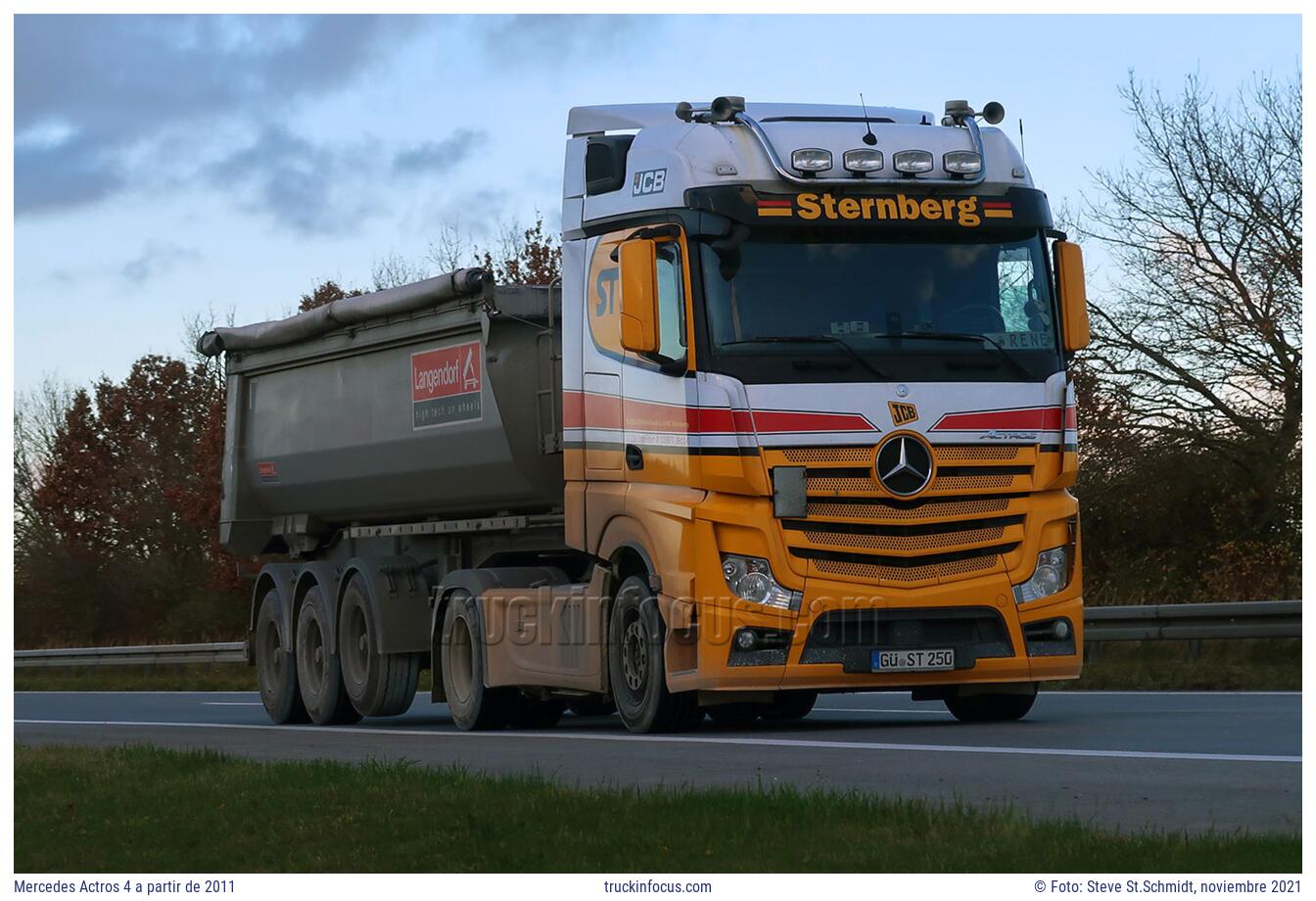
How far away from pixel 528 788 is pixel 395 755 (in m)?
3.89

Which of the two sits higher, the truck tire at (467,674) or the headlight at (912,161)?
the headlight at (912,161)

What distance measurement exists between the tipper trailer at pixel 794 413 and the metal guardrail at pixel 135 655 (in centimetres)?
1797

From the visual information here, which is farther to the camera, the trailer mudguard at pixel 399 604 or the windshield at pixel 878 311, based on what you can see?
the trailer mudguard at pixel 399 604

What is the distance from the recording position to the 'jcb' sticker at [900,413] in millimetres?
13711

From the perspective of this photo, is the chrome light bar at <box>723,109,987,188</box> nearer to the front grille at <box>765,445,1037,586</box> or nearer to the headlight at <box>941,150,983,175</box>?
the headlight at <box>941,150,983,175</box>

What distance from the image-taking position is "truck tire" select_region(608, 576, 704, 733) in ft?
46.6

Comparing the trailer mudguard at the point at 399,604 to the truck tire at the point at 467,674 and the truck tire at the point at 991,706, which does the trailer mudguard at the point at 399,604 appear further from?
the truck tire at the point at 991,706

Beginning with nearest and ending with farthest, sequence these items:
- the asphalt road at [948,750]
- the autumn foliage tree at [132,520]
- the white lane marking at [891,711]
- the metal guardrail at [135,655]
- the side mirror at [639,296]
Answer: the asphalt road at [948,750], the side mirror at [639,296], the white lane marking at [891,711], the metal guardrail at [135,655], the autumn foliage tree at [132,520]

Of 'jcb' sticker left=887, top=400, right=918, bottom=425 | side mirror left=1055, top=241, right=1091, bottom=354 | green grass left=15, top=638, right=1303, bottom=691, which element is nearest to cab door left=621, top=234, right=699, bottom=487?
'jcb' sticker left=887, top=400, right=918, bottom=425

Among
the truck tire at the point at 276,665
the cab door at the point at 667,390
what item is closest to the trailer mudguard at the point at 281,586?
the truck tire at the point at 276,665
